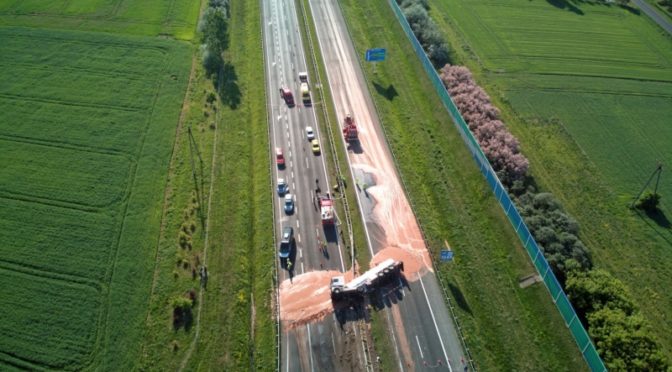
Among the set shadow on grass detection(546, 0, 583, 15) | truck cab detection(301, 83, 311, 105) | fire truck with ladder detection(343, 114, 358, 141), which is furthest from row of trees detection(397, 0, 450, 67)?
shadow on grass detection(546, 0, 583, 15)

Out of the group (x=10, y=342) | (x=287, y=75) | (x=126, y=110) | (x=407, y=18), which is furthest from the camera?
(x=407, y=18)

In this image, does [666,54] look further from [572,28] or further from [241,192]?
[241,192]

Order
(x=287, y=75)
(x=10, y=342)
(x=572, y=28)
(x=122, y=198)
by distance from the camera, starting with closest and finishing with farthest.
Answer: (x=10, y=342)
(x=122, y=198)
(x=287, y=75)
(x=572, y=28)

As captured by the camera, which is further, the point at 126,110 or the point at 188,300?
the point at 126,110

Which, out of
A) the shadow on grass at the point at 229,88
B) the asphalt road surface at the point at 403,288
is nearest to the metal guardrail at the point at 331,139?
the asphalt road surface at the point at 403,288

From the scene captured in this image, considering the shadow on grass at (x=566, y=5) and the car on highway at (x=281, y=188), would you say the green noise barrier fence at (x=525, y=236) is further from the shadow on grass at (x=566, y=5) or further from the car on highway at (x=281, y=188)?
the shadow on grass at (x=566, y=5)

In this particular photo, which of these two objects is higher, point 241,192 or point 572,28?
point 572,28

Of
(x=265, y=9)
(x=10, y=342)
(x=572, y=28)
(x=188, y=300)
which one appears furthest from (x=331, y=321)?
(x=572, y=28)

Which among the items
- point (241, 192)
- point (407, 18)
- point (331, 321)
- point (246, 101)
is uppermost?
point (407, 18)
